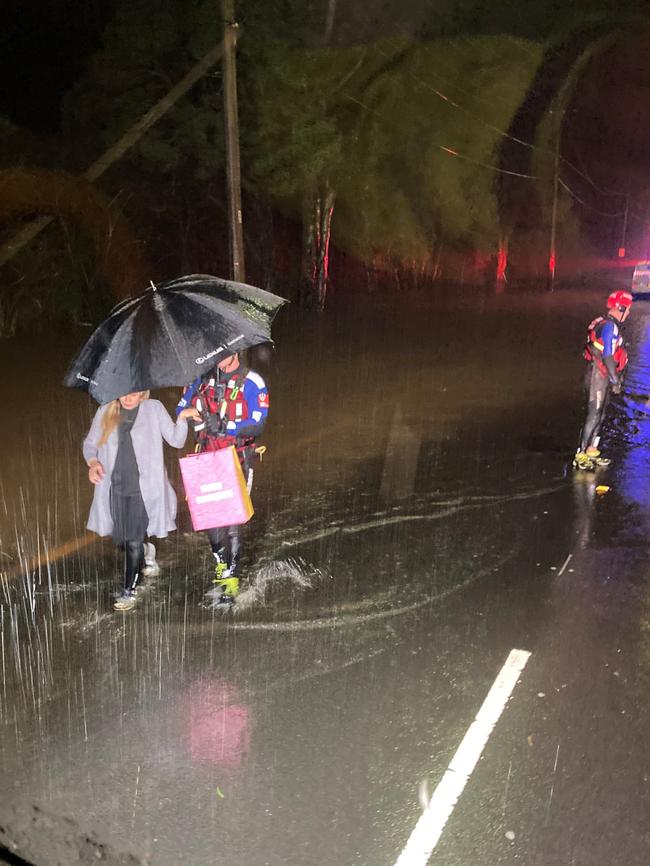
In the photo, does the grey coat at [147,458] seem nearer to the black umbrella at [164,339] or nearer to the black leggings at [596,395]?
the black umbrella at [164,339]

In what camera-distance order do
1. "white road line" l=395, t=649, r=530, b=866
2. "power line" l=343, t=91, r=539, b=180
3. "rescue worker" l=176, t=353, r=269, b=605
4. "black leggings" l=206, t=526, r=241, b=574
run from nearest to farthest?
1. "white road line" l=395, t=649, r=530, b=866
2. "rescue worker" l=176, t=353, r=269, b=605
3. "black leggings" l=206, t=526, r=241, b=574
4. "power line" l=343, t=91, r=539, b=180

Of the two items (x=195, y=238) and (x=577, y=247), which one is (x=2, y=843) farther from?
(x=577, y=247)

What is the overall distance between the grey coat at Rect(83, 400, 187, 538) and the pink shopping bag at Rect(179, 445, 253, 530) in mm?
166

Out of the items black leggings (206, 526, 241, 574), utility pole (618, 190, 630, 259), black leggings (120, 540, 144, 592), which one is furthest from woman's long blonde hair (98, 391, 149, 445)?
utility pole (618, 190, 630, 259)

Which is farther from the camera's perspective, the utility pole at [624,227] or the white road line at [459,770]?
the utility pole at [624,227]

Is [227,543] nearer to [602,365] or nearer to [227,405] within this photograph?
[227,405]

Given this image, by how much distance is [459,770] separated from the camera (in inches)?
145

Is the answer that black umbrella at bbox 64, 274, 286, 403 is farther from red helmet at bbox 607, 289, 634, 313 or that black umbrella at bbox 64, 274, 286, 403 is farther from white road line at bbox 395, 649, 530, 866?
red helmet at bbox 607, 289, 634, 313

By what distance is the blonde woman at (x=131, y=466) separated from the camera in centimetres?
497

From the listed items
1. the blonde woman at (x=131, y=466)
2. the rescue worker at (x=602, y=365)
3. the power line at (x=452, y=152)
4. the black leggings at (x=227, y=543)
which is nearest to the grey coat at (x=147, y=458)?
the blonde woman at (x=131, y=466)

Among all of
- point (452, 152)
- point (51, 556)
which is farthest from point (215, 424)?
point (452, 152)

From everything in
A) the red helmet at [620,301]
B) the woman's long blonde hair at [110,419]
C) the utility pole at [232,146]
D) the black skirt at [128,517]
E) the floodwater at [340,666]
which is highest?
the utility pole at [232,146]

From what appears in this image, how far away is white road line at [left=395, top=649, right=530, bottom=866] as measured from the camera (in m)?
3.23

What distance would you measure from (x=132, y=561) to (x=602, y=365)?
17.0ft
